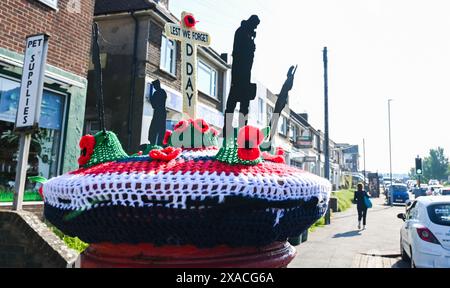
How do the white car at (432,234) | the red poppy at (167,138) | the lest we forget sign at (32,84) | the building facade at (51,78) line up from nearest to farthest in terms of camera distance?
the red poppy at (167,138) < the lest we forget sign at (32,84) < the white car at (432,234) < the building facade at (51,78)

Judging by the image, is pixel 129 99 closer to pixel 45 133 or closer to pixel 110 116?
pixel 110 116

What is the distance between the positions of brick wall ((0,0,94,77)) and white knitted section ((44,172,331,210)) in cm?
725

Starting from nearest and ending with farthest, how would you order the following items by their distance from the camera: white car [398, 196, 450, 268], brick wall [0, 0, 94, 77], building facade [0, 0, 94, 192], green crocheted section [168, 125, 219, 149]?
green crocheted section [168, 125, 219, 149] → white car [398, 196, 450, 268] → brick wall [0, 0, 94, 77] → building facade [0, 0, 94, 192]

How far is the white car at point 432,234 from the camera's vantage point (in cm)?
565

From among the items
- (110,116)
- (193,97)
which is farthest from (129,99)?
(193,97)

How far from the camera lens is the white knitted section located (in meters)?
0.94

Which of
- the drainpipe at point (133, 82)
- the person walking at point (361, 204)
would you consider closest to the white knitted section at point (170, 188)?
the drainpipe at point (133, 82)

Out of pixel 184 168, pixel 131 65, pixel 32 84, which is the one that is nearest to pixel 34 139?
pixel 32 84

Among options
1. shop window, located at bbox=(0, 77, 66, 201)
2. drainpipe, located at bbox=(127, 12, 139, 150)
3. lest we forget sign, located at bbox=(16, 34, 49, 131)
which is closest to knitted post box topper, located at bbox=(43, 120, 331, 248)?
lest we forget sign, located at bbox=(16, 34, 49, 131)

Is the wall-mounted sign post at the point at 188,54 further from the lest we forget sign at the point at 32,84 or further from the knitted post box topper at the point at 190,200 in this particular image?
the lest we forget sign at the point at 32,84

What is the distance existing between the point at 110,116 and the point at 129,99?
922 millimetres

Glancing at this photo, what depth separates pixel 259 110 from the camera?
2320 centimetres

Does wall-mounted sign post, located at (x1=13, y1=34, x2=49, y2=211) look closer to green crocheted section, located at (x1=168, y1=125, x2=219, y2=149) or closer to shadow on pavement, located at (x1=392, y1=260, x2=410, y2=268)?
green crocheted section, located at (x1=168, y1=125, x2=219, y2=149)

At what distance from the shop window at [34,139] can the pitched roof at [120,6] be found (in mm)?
5113
